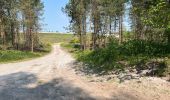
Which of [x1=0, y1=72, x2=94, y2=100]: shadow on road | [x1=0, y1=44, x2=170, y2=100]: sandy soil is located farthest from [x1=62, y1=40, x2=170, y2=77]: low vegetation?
[x1=0, y1=72, x2=94, y2=100]: shadow on road

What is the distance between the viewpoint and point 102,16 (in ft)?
194

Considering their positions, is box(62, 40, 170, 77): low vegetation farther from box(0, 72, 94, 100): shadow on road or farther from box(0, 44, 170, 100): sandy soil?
box(0, 72, 94, 100): shadow on road

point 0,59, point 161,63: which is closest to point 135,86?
point 161,63

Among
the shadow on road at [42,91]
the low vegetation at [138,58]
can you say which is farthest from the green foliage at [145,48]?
the shadow on road at [42,91]

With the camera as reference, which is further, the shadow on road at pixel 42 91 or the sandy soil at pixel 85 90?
the shadow on road at pixel 42 91

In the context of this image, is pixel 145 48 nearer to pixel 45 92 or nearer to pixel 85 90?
pixel 85 90

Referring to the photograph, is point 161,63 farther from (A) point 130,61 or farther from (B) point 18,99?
(B) point 18,99

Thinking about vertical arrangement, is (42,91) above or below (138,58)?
below

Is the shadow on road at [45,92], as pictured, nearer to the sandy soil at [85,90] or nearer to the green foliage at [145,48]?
the sandy soil at [85,90]

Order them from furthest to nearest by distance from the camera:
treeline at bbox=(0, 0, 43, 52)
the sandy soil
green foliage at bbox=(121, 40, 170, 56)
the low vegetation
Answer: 1. treeline at bbox=(0, 0, 43, 52)
2. green foliage at bbox=(121, 40, 170, 56)
3. the low vegetation
4. the sandy soil

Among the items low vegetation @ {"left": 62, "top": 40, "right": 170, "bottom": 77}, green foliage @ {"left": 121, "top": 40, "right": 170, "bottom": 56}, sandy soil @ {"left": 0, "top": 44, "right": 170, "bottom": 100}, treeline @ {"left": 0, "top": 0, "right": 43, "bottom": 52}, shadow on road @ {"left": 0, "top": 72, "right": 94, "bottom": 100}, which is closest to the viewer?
sandy soil @ {"left": 0, "top": 44, "right": 170, "bottom": 100}

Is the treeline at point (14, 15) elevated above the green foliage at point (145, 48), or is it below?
above

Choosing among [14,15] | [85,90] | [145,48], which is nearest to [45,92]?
[85,90]

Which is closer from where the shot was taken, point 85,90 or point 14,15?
point 85,90
